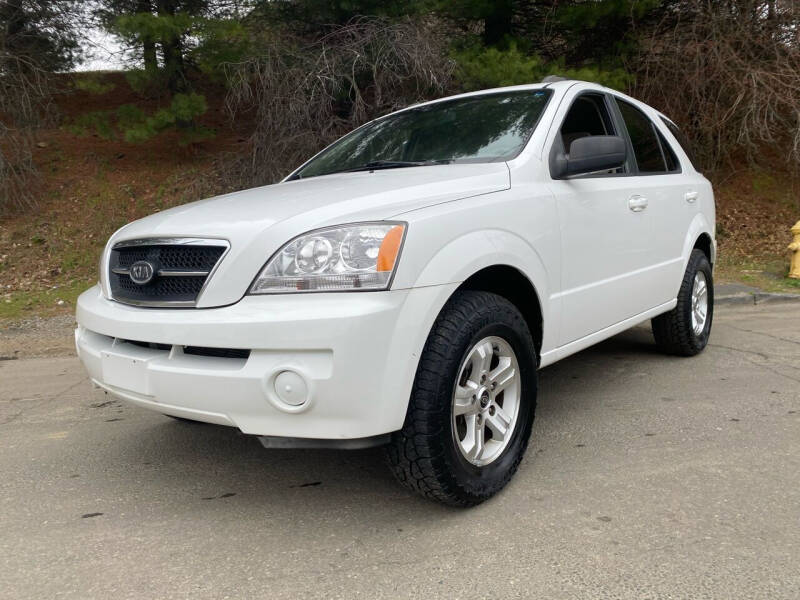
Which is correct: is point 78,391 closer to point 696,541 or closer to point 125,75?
point 696,541

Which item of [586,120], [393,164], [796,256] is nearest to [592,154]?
[586,120]

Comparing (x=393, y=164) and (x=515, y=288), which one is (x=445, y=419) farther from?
(x=393, y=164)

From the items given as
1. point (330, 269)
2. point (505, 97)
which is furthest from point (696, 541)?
point (505, 97)

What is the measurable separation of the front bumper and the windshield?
1.17m

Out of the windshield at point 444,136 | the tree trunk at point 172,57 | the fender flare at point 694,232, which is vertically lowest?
the fender flare at point 694,232

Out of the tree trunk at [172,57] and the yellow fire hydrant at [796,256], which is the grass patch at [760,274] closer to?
the yellow fire hydrant at [796,256]

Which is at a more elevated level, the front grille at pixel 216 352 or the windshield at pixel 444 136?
the windshield at pixel 444 136

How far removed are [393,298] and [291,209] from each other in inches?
22.1

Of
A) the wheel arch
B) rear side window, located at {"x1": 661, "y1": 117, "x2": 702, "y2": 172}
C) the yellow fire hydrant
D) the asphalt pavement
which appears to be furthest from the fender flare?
the yellow fire hydrant

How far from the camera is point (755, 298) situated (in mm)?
7277

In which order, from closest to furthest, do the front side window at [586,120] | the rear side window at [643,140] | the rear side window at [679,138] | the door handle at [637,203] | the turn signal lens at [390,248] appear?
the turn signal lens at [390,248]
the front side window at [586,120]
the door handle at [637,203]
the rear side window at [643,140]
the rear side window at [679,138]

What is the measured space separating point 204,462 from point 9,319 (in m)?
4.95

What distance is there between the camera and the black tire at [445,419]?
244 centimetres

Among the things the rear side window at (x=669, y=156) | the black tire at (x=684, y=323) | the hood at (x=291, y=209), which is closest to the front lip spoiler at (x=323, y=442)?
the hood at (x=291, y=209)
